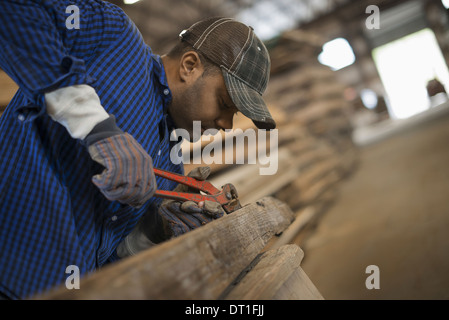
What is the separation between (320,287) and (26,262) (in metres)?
2.67

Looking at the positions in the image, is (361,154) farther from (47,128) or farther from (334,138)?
(47,128)

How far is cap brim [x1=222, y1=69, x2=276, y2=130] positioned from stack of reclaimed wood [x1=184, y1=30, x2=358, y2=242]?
1569mm

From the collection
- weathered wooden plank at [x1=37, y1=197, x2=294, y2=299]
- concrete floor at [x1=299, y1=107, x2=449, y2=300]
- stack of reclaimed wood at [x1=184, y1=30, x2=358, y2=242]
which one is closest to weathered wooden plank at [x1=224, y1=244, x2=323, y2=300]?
weathered wooden plank at [x1=37, y1=197, x2=294, y2=299]

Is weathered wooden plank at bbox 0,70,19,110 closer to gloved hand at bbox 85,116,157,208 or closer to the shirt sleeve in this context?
the shirt sleeve

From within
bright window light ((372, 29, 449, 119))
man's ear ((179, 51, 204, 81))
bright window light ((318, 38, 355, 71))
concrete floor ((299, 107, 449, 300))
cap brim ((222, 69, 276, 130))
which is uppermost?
man's ear ((179, 51, 204, 81))

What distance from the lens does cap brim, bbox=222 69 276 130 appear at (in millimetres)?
1622

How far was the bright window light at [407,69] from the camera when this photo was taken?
62.1ft

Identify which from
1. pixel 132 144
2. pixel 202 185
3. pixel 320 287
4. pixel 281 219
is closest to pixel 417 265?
pixel 320 287

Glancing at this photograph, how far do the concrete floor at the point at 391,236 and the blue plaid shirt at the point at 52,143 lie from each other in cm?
222

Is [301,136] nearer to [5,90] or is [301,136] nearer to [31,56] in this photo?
[5,90]

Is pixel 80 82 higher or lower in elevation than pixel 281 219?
higher

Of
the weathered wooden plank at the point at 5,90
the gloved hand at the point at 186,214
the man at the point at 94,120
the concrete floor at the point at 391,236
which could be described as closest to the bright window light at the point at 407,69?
the concrete floor at the point at 391,236

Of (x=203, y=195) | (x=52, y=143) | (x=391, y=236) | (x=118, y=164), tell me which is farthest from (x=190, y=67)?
(x=391, y=236)

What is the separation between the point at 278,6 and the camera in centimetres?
1475
